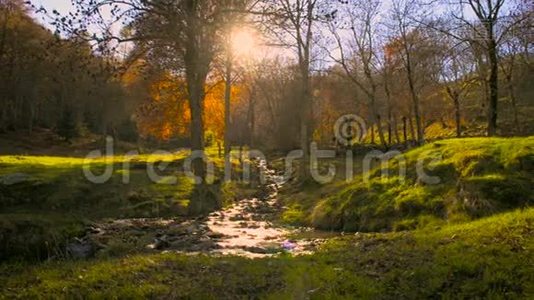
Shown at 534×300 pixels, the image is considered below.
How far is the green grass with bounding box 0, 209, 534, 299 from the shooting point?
9.09m

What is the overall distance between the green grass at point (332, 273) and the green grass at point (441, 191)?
324cm

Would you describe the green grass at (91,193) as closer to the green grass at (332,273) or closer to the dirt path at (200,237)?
the dirt path at (200,237)

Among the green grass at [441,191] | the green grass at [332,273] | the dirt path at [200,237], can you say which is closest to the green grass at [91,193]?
the dirt path at [200,237]

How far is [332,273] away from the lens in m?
10.2

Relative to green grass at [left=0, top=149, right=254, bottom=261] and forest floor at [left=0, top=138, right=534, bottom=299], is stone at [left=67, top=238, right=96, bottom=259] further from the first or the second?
green grass at [left=0, top=149, right=254, bottom=261]

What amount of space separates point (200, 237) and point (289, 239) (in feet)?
9.24

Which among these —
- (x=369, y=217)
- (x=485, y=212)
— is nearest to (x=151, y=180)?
(x=369, y=217)

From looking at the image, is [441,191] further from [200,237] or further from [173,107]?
[173,107]

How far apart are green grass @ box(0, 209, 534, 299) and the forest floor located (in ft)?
0.11

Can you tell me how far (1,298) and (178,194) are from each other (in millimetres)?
17084

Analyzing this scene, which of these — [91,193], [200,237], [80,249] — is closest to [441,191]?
[200,237]

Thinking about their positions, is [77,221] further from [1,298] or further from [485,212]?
[485,212]

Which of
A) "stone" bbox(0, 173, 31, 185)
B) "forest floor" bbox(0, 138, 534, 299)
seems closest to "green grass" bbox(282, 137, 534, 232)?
"forest floor" bbox(0, 138, 534, 299)

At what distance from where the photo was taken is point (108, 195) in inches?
988
